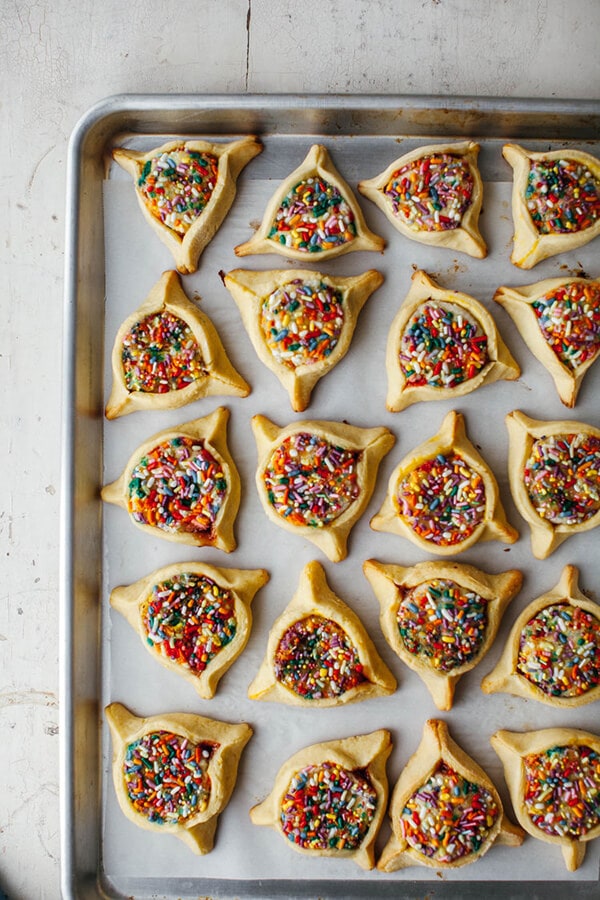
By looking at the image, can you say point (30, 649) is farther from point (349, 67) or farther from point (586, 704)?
point (349, 67)

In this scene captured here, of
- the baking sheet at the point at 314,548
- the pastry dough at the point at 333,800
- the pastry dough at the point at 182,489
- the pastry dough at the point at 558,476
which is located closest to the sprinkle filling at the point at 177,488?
the pastry dough at the point at 182,489

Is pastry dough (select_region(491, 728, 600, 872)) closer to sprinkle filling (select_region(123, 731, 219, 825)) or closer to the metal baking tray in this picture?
the metal baking tray

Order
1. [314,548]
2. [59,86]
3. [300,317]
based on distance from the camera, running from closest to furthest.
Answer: [300,317] → [314,548] → [59,86]

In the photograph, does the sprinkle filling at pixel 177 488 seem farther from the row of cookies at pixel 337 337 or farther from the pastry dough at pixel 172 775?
the pastry dough at pixel 172 775

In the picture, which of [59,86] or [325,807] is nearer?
[325,807]

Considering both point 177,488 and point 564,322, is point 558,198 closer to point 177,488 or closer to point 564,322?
point 564,322

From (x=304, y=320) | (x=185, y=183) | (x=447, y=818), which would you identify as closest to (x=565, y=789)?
(x=447, y=818)

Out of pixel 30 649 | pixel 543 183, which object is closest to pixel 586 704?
pixel 543 183
